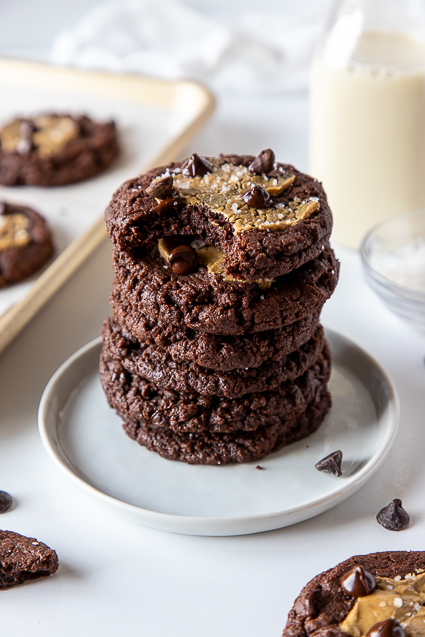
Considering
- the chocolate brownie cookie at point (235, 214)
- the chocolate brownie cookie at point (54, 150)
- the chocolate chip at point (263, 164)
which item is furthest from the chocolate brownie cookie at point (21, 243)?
the chocolate chip at point (263, 164)

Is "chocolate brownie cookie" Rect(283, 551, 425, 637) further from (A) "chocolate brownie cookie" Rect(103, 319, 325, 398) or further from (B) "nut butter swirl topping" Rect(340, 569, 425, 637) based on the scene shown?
(A) "chocolate brownie cookie" Rect(103, 319, 325, 398)

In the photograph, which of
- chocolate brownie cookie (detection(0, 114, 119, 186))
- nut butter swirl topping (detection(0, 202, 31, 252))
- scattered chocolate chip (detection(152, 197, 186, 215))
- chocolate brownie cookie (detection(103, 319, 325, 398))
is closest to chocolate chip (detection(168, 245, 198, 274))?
scattered chocolate chip (detection(152, 197, 186, 215))

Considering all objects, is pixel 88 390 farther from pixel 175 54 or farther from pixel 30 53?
pixel 30 53

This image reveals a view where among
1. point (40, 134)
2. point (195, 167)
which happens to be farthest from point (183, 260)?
point (40, 134)

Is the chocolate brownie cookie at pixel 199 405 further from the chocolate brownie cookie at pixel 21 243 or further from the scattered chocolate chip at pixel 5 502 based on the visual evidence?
the chocolate brownie cookie at pixel 21 243

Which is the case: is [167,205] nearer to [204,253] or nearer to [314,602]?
[204,253]

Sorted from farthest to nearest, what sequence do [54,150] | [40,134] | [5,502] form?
1. [40,134]
2. [54,150]
3. [5,502]

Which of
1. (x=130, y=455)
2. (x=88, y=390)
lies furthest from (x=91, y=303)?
(x=130, y=455)
